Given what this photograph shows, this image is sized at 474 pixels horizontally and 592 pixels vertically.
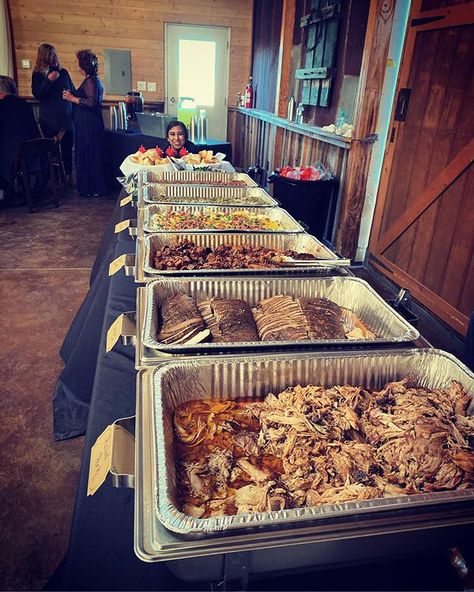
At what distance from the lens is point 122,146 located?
6.86 m

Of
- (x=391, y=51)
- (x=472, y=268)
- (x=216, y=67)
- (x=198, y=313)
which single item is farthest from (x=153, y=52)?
(x=198, y=313)

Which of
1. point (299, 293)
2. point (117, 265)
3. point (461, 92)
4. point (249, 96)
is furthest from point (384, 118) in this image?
point (249, 96)

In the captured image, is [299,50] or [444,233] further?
[299,50]

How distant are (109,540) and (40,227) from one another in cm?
529

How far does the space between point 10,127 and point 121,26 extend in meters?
3.82

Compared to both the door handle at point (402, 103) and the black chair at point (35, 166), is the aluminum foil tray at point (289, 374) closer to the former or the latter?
the door handle at point (402, 103)

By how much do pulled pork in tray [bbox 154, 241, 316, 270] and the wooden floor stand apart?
1024 millimetres

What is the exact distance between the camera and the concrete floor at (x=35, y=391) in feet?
5.60

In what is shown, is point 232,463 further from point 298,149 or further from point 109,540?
point 298,149

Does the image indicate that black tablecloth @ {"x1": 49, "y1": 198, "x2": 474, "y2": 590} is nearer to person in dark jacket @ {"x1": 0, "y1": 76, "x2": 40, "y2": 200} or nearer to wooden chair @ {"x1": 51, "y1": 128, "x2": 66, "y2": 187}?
person in dark jacket @ {"x1": 0, "y1": 76, "x2": 40, "y2": 200}

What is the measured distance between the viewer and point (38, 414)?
2.42 meters

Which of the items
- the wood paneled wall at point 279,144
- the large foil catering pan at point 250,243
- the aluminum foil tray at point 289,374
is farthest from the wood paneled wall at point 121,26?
the aluminum foil tray at point 289,374

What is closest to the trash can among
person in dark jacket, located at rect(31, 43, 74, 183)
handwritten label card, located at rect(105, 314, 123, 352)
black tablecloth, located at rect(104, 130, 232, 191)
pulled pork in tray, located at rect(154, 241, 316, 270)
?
pulled pork in tray, located at rect(154, 241, 316, 270)

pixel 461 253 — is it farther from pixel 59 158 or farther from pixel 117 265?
pixel 59 158
